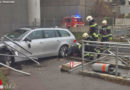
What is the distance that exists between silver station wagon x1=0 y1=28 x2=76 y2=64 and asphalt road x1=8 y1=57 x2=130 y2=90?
79 centimetres

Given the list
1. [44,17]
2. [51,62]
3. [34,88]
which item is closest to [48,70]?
Result: [51,62]

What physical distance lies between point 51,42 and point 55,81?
3469 mm

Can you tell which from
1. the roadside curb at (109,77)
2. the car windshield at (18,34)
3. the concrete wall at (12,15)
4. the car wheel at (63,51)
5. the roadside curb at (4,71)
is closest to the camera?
the roadside curb at (109,77)

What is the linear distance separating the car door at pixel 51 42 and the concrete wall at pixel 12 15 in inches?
520

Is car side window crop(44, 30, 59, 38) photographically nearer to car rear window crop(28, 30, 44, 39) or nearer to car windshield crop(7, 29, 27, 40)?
car rear window crop(28, 30, 44, 39)

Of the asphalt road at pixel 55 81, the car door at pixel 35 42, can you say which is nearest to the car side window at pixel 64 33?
the car door at pixel 35 42

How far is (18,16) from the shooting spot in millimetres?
24203

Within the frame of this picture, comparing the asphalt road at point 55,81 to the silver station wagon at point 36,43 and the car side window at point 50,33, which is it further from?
the car side window at point 50,33

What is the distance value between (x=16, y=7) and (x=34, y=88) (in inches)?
747

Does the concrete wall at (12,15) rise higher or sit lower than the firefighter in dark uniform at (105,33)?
higher

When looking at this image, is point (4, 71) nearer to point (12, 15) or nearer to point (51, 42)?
point (51, 42)

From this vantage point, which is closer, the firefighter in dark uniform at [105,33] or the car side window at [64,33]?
the firefighter in dark uniform at [105,33]

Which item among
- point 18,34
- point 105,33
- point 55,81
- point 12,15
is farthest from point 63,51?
point 12,15

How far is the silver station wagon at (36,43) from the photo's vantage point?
8.37 m
